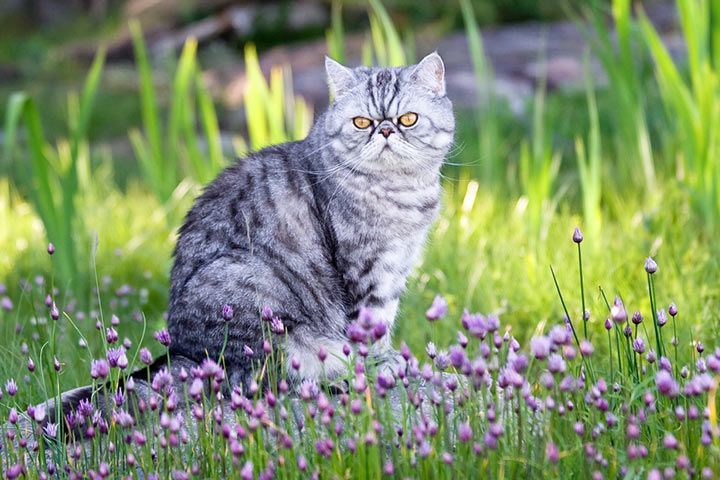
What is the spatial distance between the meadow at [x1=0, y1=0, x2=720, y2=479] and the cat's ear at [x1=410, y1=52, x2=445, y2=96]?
0.28 m

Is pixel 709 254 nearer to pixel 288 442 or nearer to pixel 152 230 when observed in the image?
pixel 288 442

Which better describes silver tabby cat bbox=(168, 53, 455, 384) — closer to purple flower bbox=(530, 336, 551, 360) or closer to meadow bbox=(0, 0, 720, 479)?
meadow bbox=(0, 0, 720, 479)

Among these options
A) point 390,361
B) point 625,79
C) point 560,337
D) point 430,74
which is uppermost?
point 430,74

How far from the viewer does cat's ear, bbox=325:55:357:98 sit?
3461mm

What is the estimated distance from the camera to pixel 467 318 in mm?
1983

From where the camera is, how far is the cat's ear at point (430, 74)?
3.41 metres

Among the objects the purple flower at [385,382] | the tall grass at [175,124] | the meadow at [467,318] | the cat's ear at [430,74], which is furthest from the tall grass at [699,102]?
the purple flower at [385,382]

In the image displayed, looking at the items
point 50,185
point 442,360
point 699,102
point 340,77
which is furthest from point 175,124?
point 442,360

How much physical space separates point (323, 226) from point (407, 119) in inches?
19.2

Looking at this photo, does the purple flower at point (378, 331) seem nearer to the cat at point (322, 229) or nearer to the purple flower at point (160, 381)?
the purple flower at point (160, 381)

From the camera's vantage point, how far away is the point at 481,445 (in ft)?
6.73

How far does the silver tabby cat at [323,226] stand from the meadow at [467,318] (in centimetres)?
17

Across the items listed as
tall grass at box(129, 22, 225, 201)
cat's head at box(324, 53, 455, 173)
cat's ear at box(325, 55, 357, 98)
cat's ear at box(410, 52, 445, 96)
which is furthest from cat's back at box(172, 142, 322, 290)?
tall grass at box(129, 22, 225, 201)

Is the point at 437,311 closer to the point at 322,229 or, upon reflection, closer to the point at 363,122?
Result: the point at 322,229
